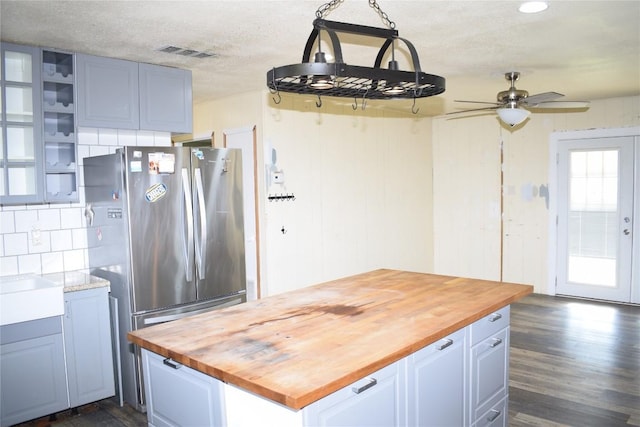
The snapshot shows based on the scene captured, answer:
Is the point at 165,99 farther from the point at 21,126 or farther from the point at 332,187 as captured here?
the point at 332,187

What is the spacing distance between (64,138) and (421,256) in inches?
199

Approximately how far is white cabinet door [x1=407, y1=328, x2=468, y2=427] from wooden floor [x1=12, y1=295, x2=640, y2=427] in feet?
3.12

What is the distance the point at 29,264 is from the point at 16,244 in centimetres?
17

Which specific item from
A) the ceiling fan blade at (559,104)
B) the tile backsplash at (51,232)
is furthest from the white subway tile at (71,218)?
the ceiling fan blade at (559,104)

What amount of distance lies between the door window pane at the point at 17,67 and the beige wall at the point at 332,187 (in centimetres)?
210

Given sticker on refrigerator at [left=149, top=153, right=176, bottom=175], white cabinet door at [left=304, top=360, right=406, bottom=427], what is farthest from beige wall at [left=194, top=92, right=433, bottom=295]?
white cabinet door at [left=304, top=360, right=406, bottom=427]

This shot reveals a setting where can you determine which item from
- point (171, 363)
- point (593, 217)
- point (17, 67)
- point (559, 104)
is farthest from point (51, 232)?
point (593, 217)

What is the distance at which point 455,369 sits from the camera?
7.75 feet

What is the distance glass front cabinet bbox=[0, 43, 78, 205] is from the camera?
317cm

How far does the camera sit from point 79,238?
3723mm

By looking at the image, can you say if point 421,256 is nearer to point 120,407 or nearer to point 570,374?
point 570,374

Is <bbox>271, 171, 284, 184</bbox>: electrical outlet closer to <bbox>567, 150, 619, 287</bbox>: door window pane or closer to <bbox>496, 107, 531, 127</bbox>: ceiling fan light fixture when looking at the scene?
<bbox>496, 107, 531, 127</bbox>: ceiling fan light fixture

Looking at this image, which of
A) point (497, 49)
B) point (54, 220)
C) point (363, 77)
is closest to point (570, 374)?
point (497, 49)

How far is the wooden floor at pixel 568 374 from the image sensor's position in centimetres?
316
